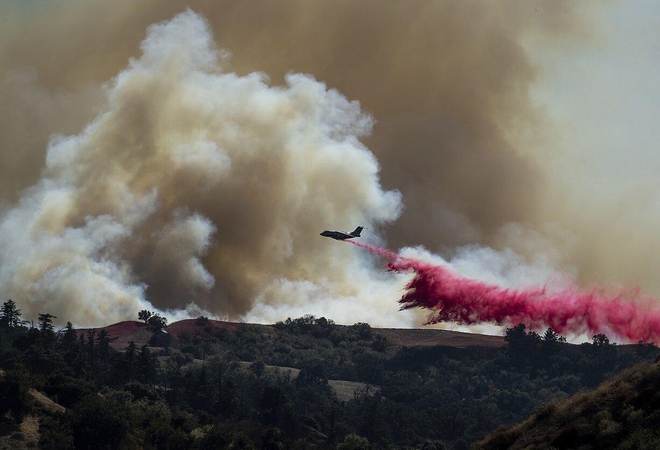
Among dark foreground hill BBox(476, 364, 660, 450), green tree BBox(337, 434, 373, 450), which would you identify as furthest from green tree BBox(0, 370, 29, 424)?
dark foreground hill BBox(476, 364, 660, 450)

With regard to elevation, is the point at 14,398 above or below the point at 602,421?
above

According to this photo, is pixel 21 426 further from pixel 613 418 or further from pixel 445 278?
pixel 613 418

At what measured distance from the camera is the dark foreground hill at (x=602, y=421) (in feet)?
206

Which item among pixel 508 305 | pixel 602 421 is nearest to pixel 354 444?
pixel 508 305

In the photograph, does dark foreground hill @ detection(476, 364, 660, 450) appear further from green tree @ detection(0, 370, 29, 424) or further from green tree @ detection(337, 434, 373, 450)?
green tree @ detection(0, 370, 29, 424)

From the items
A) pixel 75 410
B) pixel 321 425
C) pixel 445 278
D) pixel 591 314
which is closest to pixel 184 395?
pixel 321 425

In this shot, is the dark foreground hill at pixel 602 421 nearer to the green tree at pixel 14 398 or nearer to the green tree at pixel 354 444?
the green tree at pixel 354 444

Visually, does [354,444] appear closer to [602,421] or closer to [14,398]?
[14,398]

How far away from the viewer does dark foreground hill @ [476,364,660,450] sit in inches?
2478

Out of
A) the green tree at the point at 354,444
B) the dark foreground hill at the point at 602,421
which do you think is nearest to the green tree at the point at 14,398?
the green tree at the point at 354,444

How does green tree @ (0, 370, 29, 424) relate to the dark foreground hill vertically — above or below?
above

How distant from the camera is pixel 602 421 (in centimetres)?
6606

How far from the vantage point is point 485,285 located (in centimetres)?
15762

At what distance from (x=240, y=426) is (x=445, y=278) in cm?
4177
